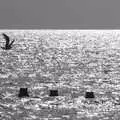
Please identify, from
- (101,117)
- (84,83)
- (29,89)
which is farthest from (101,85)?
(101,117)

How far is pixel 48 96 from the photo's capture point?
36344 mm

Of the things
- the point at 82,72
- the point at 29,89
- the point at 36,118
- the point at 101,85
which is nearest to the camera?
the point at 36,118

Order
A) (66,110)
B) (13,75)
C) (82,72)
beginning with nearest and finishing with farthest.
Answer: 1. (66,110)
2. (13,75)
3. (82,72)

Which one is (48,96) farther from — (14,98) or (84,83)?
(84,83)

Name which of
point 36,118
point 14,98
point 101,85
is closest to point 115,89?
point 101,85

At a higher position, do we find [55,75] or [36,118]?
[55,75]

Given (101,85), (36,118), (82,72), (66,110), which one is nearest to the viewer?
(36,118)

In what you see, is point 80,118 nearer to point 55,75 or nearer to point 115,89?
point 115,89

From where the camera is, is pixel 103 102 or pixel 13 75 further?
pixel 13 75

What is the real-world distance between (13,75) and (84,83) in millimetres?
9829

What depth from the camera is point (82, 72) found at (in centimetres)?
5441

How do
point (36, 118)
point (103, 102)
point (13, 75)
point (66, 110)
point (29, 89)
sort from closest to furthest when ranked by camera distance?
point (36, 118) < point (66, 110) < point (103, 102) < point (29, 89) < point (13, 75)

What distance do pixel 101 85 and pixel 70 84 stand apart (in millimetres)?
2798

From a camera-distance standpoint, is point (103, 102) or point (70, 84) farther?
point (70, 84)
